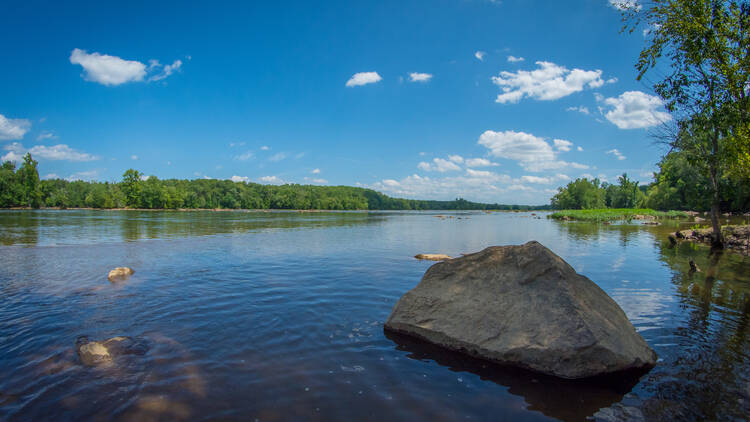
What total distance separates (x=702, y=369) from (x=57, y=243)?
33.0 meters

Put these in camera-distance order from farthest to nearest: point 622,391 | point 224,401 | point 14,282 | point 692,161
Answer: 1. point 692,161
2. point 14,282
3. point 622,391
4. point 224,401

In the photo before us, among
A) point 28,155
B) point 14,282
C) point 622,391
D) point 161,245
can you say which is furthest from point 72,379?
point 28,155

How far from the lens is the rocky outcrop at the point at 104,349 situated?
642cm

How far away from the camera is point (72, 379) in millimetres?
5734

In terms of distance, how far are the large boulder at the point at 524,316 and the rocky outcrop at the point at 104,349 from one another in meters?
5.28

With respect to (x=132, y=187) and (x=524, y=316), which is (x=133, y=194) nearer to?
(x=132, y=187)

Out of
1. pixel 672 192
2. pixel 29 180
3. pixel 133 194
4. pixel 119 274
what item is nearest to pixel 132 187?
pixel 133 194

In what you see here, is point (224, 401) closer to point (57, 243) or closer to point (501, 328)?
point (501, 328)

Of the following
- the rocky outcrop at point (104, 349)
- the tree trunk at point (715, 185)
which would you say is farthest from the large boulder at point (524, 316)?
the tree trunk at point (715, 185)

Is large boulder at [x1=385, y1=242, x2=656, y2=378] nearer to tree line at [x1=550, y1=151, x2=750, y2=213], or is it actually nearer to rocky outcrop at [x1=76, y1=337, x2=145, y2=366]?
rocky outcrop at [x1=76, y1=337, x2=145, y2=366]

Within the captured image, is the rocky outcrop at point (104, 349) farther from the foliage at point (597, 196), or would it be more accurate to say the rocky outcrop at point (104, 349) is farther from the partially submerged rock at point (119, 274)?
the foliage at point (597, 196)

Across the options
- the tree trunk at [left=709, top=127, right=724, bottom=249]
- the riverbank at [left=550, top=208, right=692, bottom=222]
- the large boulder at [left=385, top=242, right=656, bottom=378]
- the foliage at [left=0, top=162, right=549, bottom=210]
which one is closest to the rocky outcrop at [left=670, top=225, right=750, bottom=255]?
the tree trunk at [left=709, top=127, right=724, bottom=249]

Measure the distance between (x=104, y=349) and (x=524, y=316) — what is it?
8.03 meters

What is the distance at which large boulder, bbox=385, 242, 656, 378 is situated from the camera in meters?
5.90
